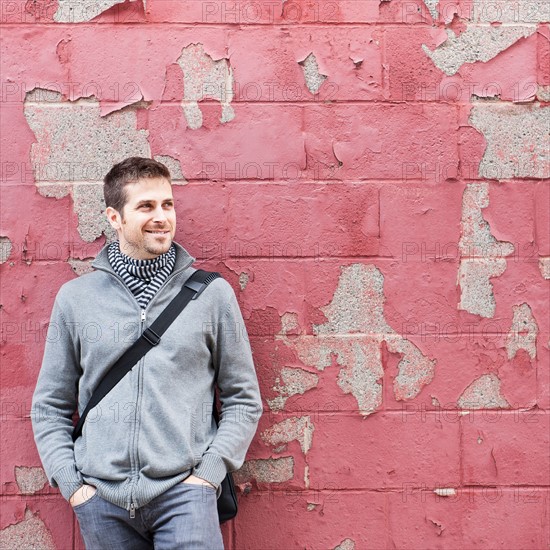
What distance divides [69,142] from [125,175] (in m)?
0.46

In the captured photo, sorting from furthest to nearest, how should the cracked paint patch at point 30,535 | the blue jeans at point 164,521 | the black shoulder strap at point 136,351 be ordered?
the cracked paint patch at point 30,535 < the black shoulder strap at point 136,351 < the blue jeans at point 164,521

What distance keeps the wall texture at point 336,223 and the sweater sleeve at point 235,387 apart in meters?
0.30

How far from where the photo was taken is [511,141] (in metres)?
3.04

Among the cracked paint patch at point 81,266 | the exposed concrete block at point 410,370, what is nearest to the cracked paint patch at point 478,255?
the exposed concrete block at point 410,370

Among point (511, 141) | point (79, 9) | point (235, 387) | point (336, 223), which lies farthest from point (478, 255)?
point (79, 9)

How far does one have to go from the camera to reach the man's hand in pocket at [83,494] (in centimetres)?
251

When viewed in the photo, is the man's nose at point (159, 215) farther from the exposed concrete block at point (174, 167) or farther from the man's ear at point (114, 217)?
the exposed concrete block at point (174, 167)

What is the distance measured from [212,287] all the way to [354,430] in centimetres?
90

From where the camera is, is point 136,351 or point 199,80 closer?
point 136,351

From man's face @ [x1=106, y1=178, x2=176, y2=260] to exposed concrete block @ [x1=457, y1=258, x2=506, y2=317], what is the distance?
4.19 feet

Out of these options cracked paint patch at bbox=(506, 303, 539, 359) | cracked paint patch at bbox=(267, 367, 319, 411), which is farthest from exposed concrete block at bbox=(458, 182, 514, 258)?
cracked paint patch at bbox=(267, 367, 319, 411)

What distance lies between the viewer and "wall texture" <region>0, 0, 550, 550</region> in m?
3.01

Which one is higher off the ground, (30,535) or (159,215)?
(159,215)

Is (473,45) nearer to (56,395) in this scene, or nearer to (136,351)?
(136,351)
